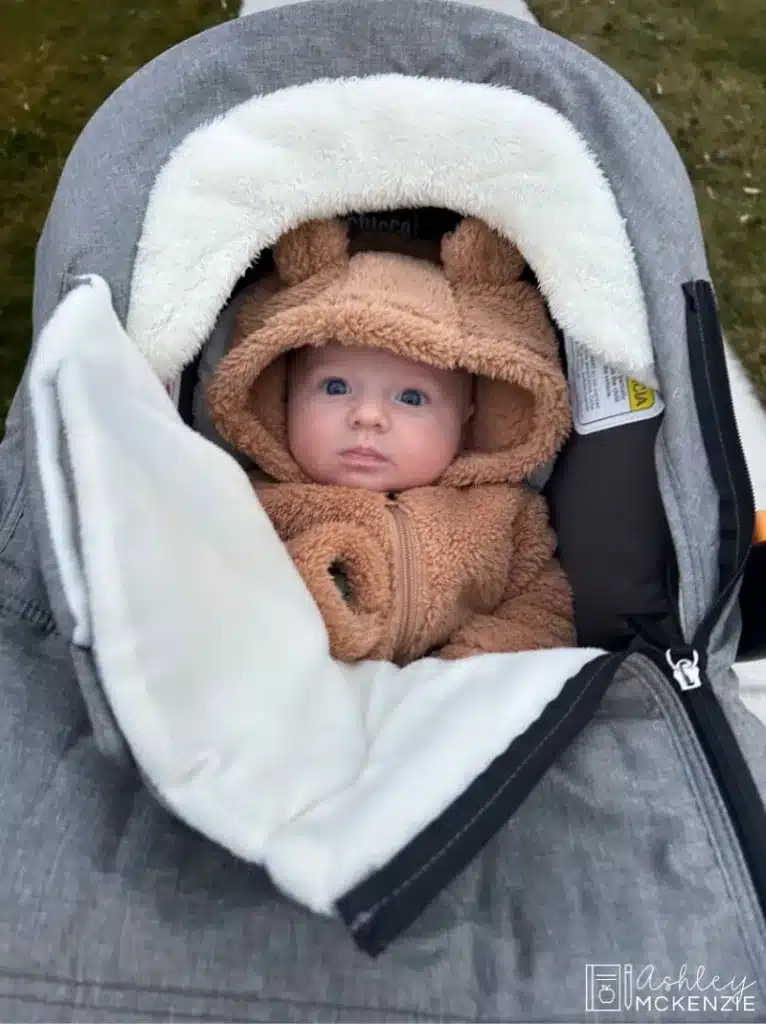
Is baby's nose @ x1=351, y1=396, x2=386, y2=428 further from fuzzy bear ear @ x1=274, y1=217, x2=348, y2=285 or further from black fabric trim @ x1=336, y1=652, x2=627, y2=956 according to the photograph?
black fabric trim @ x1=336, y1=652, x2=627, y2=956

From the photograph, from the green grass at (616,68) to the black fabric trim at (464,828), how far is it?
30.9 inches

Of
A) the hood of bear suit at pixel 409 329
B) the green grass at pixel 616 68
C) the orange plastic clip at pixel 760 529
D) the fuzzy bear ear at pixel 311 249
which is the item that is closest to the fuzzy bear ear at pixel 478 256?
the hood of bear suit at pixel 409 329

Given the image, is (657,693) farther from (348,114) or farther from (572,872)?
(348,114)

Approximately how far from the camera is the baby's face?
0.92 meters

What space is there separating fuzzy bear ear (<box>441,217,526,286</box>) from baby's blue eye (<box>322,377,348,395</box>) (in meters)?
0.15

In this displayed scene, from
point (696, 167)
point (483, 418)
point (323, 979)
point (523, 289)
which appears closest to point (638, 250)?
point (523, 289)

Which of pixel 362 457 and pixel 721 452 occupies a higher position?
pixel 721 452

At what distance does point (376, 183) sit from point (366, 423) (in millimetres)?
213

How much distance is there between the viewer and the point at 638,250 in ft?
2.59

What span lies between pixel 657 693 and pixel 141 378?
45cm

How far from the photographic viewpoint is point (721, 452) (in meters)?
0.76

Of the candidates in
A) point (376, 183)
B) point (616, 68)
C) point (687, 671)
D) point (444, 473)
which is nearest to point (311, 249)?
point (376, 183)

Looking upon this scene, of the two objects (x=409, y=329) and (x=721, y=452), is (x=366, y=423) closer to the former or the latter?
(x=409, y=329)

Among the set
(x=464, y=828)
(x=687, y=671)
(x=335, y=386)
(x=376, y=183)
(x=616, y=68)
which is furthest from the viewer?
(x=616, y=68)
